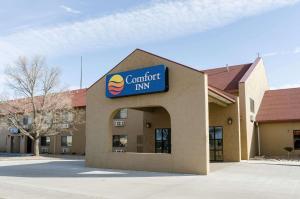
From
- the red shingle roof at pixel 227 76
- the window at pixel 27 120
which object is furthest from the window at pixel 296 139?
the window at pixel 27 120

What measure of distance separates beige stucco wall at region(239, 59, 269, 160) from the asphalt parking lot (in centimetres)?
621

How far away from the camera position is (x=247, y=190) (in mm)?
11656

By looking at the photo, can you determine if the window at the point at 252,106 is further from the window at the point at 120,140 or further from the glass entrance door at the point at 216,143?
the window at the point at 120,140

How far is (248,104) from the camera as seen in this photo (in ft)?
80.7

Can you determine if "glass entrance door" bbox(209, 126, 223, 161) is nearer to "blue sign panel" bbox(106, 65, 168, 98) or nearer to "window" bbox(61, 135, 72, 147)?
"blue sign panel" bbox(106, 65, 168, 98)

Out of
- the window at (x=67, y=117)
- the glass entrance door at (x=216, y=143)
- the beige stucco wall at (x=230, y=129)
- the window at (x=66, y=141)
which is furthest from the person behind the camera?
the window at (x=66, y=141)

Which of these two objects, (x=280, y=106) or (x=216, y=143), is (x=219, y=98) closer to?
(x=216, y=143)

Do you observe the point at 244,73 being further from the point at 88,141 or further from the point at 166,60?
the point at 88,141

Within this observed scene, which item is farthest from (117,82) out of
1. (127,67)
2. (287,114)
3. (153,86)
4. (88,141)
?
(287,114)

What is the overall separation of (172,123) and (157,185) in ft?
16.2

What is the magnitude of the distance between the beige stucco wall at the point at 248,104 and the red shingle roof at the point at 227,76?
955 mm

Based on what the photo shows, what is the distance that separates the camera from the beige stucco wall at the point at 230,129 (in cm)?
2253

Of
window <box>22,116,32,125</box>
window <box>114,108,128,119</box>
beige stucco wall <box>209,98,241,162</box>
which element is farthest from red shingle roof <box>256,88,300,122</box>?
window <box>22,116,32,125</box>

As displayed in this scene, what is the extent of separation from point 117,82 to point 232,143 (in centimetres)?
934
